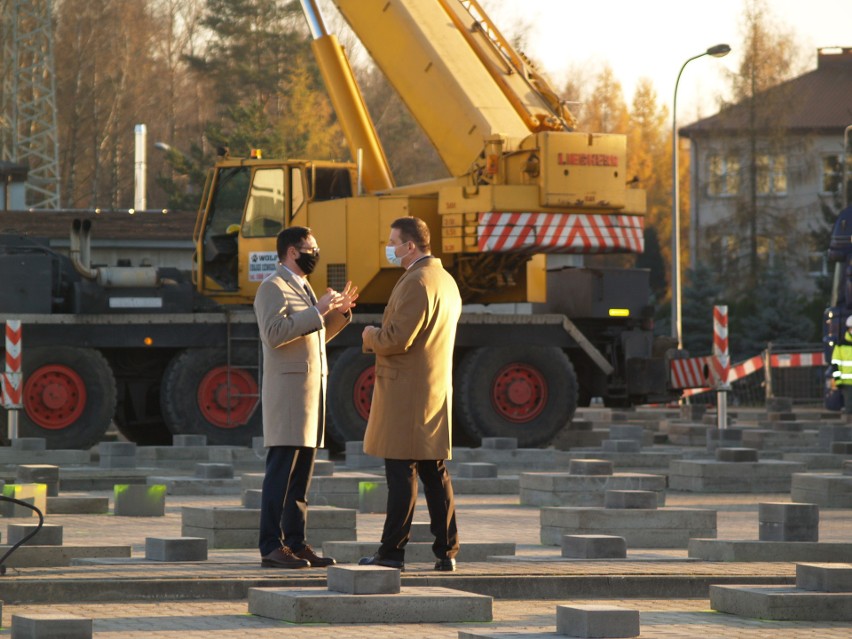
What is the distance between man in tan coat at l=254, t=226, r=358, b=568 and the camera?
401 inches

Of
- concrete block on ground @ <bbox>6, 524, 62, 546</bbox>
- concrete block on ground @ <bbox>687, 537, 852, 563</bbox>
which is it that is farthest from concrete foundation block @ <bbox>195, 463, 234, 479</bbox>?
concrete block on ground @ <bbox>687, 537, 852, 563</bbox>

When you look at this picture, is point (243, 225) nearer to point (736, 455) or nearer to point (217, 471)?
point (217, 471)

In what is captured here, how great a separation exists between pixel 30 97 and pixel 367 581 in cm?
6538

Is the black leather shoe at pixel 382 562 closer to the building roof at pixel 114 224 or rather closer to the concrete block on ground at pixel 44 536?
the concrete block on ground at pixel 44 536

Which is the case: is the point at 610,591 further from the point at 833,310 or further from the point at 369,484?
the point at 833,310

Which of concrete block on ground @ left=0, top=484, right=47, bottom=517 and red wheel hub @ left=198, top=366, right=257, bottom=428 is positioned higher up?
red wheel hub @ left=198, top=366, right=257, bottom=428

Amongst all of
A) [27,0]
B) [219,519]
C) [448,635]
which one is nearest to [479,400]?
[219,519]

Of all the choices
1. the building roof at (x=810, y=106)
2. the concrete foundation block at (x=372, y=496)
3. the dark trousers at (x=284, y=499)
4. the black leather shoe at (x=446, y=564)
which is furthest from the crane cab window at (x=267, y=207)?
the building roof at (x=810, y=106)

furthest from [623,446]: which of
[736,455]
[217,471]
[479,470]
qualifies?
→ [217,471]

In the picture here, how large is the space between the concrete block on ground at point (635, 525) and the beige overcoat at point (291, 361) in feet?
7.61

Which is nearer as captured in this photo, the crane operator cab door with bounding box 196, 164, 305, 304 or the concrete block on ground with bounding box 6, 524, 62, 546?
the concrete block on ground with bounding box 6, 524, 62, 546

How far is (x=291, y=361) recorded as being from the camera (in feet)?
34.0

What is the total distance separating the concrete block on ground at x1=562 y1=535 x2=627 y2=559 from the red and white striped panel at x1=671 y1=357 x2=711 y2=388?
13.1 m

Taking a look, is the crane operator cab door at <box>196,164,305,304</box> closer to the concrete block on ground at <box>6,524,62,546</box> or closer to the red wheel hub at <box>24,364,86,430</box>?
the red wheel hub at <box>24,364,86,430</box>
